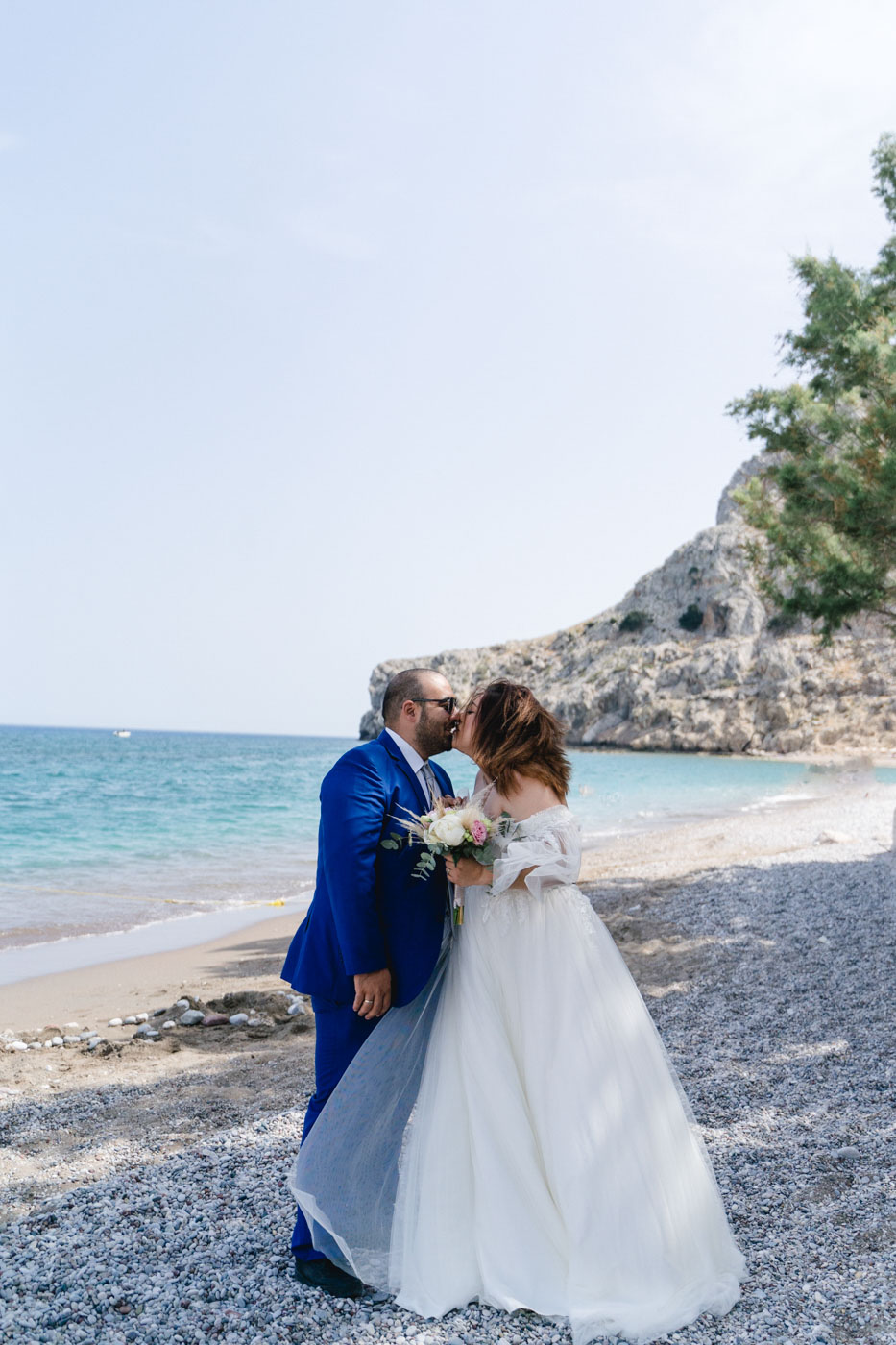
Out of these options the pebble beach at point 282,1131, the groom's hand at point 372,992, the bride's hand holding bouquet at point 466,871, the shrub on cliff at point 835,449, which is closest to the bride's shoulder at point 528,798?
the bride's hand holding bouquet at point 466,871

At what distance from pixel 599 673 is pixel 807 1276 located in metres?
79.7

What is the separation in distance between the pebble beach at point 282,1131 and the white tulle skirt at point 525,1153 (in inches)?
5.1

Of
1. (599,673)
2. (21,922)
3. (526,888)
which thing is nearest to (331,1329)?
(526,888)

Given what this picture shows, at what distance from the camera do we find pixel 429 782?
12.3 ft

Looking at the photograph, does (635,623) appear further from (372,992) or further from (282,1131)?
(372,992)

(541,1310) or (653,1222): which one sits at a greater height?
(653,1222)

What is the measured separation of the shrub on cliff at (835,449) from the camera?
9.28 meters

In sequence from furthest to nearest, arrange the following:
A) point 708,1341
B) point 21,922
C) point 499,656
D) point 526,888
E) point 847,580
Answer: point 499,656 → point 21,922 → point 847,580 → point 526,888 → point 708,1341

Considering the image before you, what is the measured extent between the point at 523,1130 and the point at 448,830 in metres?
1.11

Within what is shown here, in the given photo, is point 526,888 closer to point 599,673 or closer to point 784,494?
point 784,494

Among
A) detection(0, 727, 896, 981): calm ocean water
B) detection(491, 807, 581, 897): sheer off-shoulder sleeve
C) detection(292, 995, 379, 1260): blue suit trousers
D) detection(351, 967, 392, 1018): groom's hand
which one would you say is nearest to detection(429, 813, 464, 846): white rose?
detection(491, 807, 581, 897): sheer off-shoulder sleeve

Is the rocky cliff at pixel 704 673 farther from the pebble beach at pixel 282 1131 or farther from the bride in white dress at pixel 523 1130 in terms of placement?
the bride in white dress at pixel 523 1130

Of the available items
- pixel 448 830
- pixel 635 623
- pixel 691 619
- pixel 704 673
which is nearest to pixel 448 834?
pixel 448 830

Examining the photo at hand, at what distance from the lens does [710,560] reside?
8656cm
